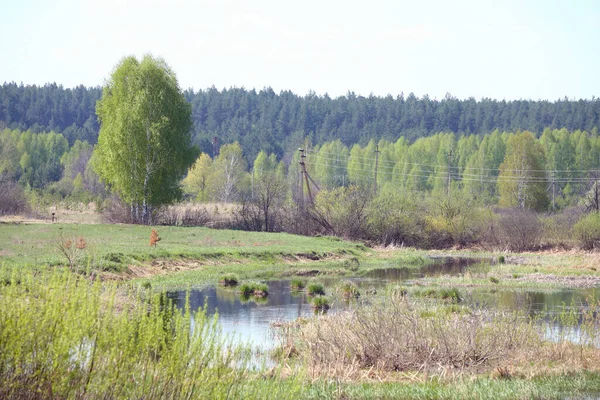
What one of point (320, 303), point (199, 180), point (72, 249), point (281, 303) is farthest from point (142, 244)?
point (199, 180)

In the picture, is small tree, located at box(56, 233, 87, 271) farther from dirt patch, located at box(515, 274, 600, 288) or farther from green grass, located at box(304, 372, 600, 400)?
dirt patch, located at box(515, 274, 600, 288)

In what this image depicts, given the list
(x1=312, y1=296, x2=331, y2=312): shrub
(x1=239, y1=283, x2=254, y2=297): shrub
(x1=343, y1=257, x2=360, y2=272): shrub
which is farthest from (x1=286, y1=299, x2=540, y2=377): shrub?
(x1=343, y1=257, x2=360, y2=272): shrub

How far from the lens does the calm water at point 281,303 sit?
2283 cm

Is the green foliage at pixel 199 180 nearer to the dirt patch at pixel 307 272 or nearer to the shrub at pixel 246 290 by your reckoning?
the dirt patch at pixel 307 272

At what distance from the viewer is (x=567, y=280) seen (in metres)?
39.3

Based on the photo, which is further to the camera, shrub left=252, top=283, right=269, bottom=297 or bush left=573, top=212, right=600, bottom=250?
bush left=573, top=212, right=600, bottom=250

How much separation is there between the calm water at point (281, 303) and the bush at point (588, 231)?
25.6 meters

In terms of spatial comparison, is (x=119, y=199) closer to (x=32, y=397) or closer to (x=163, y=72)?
(x=163, y=72)

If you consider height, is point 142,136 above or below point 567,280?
above

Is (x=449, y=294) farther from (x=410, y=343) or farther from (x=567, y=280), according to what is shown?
(x=410, y=343)

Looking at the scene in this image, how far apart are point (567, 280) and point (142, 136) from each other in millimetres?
36664

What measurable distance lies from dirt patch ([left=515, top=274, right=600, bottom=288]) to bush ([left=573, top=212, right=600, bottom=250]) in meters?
21.0

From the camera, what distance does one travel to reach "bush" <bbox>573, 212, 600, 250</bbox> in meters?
60.8

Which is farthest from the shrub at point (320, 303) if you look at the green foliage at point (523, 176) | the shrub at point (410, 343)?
the green foliage at point (523, 176)
